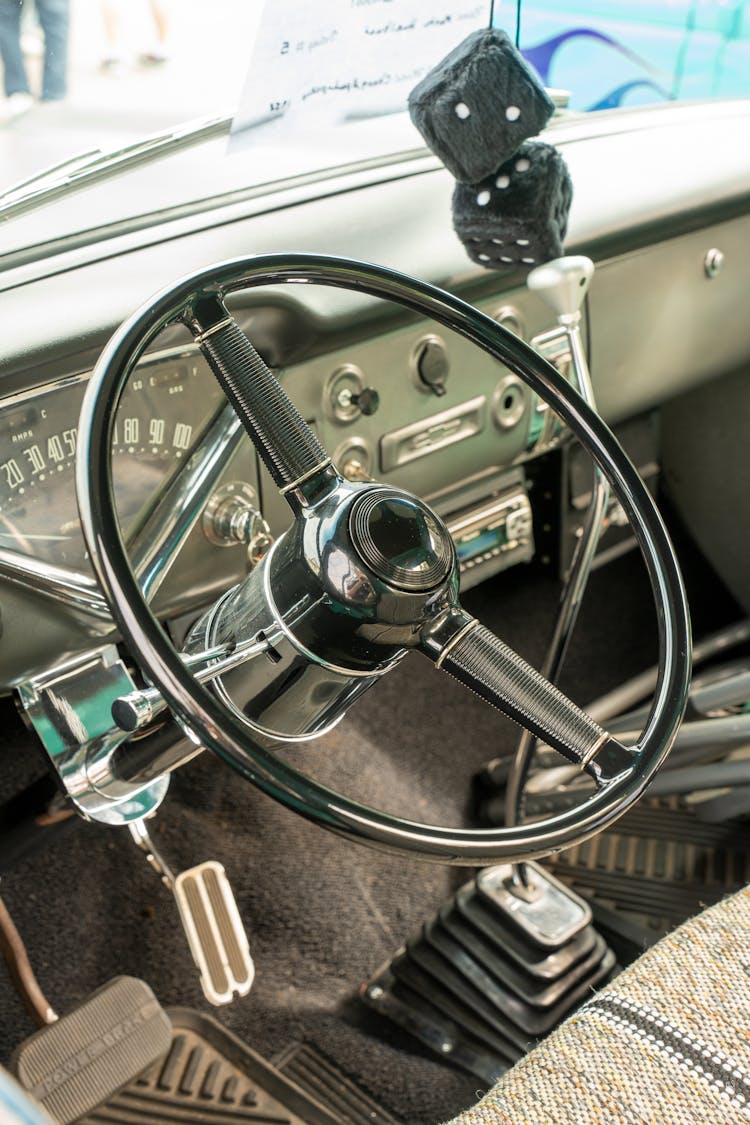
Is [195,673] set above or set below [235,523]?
above

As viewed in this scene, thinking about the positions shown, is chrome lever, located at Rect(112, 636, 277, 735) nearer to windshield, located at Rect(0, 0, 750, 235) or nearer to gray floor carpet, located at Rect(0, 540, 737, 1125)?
windshield, located at Rect(0, 0, 750, 235)

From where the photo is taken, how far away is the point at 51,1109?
1118mm

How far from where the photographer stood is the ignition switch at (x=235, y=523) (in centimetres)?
113

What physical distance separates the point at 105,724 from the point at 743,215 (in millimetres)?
1263

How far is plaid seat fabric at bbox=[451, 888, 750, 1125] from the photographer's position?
29.4 inches

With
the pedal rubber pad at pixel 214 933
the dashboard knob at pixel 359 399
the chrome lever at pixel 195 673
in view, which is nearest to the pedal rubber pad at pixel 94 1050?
the pedal rubber pad at pixel 214 933

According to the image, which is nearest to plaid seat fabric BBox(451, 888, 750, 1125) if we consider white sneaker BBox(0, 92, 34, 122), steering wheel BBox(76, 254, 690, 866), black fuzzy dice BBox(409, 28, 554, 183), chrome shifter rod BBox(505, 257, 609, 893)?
steering wheel BBox(76, 254, 690, 866)

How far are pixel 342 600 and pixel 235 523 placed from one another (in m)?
0.47

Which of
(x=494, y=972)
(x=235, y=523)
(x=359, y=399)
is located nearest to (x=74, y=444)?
(x=235, y=523)

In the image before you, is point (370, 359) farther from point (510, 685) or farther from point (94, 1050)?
point (94, 1050)

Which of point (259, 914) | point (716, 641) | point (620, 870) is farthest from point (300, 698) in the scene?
point (716, 641)

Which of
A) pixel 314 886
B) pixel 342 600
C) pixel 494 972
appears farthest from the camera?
pixel 314 886

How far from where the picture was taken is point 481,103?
3.20 feet

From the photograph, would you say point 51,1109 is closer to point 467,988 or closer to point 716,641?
point 467,988
